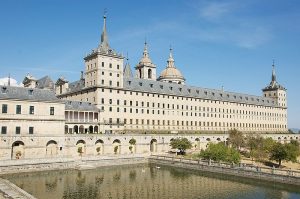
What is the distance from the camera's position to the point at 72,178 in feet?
155

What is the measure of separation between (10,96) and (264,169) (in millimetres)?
41933

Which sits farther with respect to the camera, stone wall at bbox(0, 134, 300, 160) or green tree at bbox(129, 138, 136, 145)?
green tree at bbox(129, 138, 136, 145)

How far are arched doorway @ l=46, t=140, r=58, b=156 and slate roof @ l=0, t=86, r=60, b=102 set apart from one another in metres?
7.67

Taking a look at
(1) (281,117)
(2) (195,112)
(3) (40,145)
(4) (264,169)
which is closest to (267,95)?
(1) (281,117)

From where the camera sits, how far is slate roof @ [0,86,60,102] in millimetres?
56406

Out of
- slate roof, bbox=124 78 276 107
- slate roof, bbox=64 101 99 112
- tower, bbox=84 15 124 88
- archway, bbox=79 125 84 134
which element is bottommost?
archway, bbox=79 125 84 134

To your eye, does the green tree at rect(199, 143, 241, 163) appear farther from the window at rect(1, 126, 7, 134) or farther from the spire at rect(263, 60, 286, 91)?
the spire at rect(263, 60, 286, 91)

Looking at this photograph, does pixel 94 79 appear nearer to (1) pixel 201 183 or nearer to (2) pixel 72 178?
(2) pixel 72 178

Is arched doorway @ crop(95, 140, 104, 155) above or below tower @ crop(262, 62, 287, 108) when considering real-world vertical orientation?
below

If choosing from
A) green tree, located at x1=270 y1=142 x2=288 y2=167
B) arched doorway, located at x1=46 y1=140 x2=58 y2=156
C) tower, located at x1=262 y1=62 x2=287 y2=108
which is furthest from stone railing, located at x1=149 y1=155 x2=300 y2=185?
tower, located at x1=262 y1=62 x2=287 y2=108

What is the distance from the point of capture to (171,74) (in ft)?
384

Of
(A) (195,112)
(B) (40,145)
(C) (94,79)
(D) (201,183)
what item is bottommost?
(D) (201,183)

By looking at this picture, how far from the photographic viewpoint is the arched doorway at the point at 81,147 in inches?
2463

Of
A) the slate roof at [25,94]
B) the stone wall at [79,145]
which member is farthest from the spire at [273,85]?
the slate roof at [25,94]
